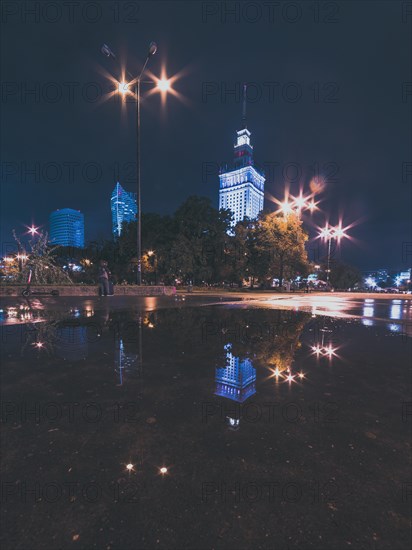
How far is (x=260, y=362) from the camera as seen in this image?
462 centimetres

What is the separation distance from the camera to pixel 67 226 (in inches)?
4946

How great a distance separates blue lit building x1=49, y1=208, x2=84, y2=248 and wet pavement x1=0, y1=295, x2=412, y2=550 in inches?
5111

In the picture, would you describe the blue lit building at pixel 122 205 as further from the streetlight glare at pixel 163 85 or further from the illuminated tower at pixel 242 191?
the streetlight glare at pixel 163 85

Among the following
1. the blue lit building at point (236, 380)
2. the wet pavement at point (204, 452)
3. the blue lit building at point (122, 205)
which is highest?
the blue lit building at point (122, 205)

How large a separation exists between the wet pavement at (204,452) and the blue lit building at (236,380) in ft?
0.10

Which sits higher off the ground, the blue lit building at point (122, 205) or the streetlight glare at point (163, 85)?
the blue lit building at point (122, 205)

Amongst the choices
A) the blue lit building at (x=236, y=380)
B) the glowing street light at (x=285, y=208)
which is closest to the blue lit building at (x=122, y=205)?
the glowing street light at (x=285, y=208)

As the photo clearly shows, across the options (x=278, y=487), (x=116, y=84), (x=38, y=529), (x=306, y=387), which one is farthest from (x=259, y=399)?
(x=116, y=84)

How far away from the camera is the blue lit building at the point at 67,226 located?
407ft

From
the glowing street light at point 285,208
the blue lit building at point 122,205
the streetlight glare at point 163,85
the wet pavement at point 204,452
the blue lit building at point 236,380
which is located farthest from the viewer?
the blue lit building at point 122,205

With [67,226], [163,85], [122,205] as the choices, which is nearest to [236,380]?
[163,85]

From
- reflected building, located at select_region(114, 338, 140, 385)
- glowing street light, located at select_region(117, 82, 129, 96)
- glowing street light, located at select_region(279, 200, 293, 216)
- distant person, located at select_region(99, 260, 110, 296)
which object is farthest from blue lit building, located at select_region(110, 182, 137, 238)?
reflected building, located at select_region(114, 338, 140, 385)

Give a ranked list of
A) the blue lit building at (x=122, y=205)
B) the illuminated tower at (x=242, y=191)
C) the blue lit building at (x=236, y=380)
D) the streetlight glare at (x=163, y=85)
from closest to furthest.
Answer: the blue lit building at (x=236, y=380)
the streetlight glare at (x=163, y=85)
the blue lit building at (x=122, y=205)
the illuminated tower at (x=242, y=191)

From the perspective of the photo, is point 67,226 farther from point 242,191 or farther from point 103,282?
point 103,282
